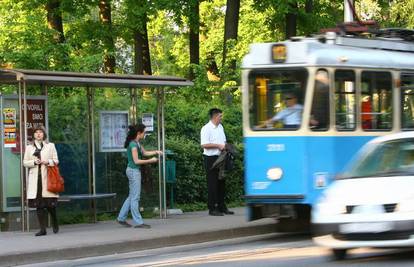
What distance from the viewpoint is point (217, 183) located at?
16.5 m

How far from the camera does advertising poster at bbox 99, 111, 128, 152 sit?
16453 mm

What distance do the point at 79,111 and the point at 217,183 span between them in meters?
3.13

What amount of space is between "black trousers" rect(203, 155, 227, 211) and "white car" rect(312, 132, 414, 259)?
5502mm

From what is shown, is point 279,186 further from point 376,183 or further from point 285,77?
point 376,183

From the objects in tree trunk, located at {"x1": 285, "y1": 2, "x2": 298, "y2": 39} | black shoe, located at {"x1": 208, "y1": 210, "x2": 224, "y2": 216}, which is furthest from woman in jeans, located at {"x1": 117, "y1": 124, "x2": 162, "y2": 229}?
tree trunk, located at {"x1": 285, "y1": 2, "x2": 298, "y2": 39}

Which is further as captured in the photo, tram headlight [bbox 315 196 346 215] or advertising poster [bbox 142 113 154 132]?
advertising poster [bbox 142 113 154 132]

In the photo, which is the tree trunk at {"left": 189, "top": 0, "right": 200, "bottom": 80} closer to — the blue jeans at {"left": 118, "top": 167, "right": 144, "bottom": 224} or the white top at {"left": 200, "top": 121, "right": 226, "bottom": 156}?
the white top at {"left": 200, "top": 121, "right": 226, "bottom": 156}

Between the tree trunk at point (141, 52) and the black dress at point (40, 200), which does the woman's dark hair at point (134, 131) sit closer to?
the black dress at point (40, 200)

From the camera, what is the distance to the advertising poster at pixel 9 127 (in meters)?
14.5

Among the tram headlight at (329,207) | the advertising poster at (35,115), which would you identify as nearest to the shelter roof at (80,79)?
the advertising poster at (35,115)

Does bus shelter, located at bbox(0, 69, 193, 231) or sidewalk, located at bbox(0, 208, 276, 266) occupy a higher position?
bus shelter, located at bbox(0, 69, 193, 231)

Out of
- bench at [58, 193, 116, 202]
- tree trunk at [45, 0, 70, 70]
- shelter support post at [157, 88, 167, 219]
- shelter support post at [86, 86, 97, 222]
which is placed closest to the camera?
bench at [58, 193, 116, 202]

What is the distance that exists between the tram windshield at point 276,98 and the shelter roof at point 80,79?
2.95 metres

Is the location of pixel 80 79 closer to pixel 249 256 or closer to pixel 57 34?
pixel 249 256
